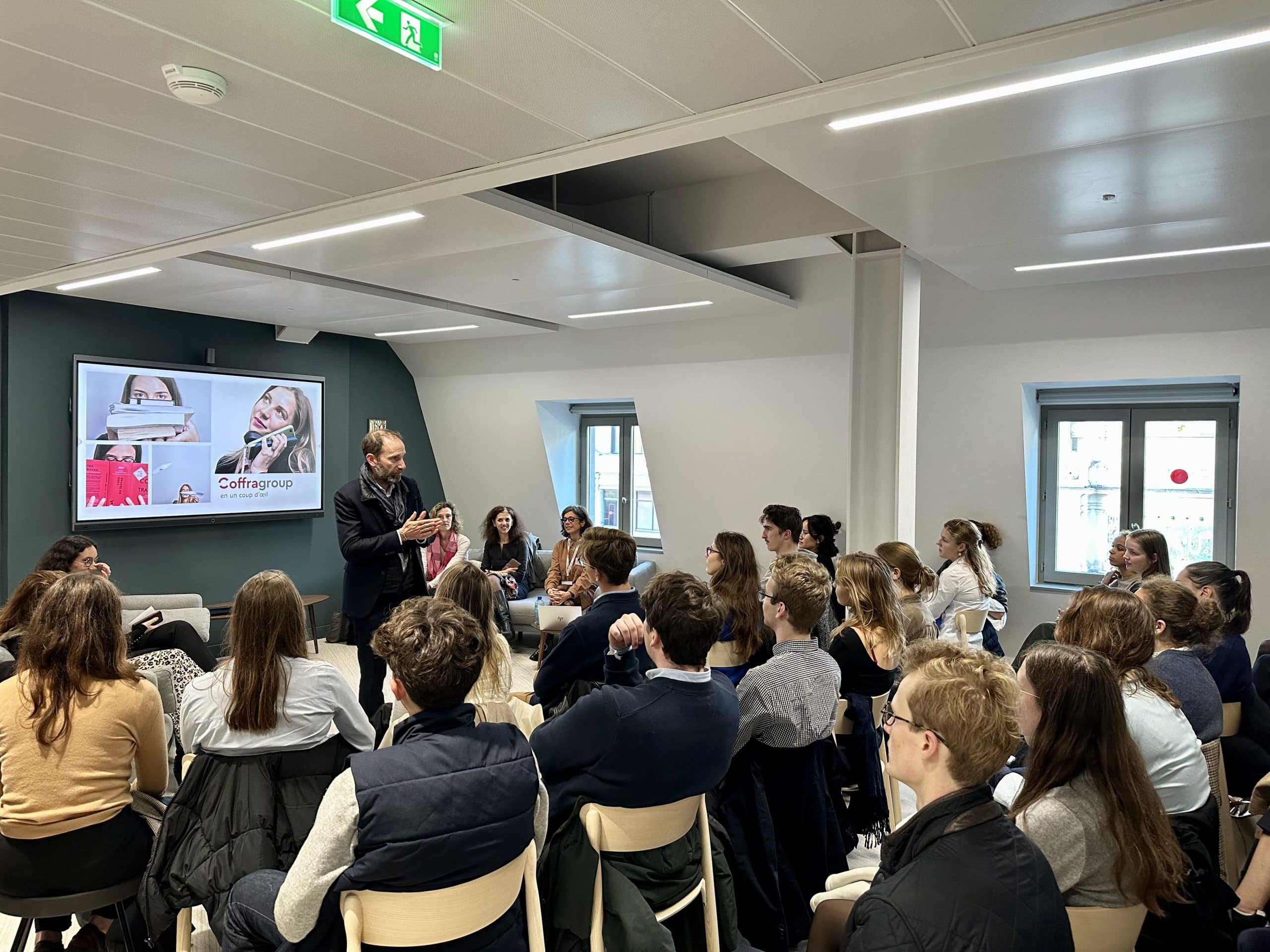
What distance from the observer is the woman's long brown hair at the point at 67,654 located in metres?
2.40

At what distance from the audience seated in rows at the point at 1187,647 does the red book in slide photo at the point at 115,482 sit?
7.07 meters

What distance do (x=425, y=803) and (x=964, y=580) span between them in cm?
429

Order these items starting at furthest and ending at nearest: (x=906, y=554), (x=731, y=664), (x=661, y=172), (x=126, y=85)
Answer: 1. (x=661, y=172)
2. (x=906, y=554)
3. (x=731, y=664)
4. (x=126, y=85)

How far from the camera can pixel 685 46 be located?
6.96 ft

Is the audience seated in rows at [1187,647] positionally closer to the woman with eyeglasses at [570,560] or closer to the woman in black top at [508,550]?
the woman with eyeglasses at [570,560]

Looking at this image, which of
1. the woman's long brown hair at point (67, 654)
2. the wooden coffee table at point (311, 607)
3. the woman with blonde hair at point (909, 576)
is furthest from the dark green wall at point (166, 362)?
the woman with blonde hair at point (909, 576)

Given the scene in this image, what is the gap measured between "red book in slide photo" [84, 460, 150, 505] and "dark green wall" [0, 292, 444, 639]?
162mm

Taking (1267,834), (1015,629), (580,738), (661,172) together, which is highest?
(661,172)

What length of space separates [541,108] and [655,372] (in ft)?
19.4

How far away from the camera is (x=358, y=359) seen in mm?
9312

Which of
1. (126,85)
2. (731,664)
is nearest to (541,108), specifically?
(126,85)

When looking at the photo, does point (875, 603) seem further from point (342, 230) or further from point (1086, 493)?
point (1086, 493)

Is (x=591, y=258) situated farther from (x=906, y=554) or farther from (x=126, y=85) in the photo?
(x=126, y=85)

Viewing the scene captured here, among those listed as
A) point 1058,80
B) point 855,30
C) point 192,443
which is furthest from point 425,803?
point 192,443
